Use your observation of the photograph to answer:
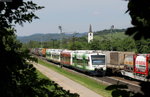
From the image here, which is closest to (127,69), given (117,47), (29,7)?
(29,7)

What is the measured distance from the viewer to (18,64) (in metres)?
4.91

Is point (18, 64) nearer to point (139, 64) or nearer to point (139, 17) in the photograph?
point (139, 17)

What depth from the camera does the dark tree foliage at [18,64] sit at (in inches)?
181

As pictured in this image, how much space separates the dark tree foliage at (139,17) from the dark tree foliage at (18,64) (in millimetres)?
1989

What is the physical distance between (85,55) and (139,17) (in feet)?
150

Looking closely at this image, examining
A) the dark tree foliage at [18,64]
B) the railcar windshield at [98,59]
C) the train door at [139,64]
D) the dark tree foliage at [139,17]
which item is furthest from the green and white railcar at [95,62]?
the dark tree foliage at [139,17]

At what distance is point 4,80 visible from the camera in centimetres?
432

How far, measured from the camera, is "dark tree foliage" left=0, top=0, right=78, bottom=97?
4.59 metres

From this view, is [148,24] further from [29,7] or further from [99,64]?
[99,64]

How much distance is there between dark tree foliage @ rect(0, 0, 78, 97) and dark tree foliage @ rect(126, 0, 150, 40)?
1989 mm

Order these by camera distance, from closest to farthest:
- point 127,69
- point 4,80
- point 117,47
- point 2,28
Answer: point 4,80, point 2,28, point 127,69, point 117,47

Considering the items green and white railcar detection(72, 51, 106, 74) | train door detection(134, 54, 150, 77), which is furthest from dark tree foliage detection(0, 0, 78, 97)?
green and white railcar detection(72, 51, 106, 74)

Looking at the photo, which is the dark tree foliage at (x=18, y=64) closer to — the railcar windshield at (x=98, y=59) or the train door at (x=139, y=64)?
the train door at (x=139, y=64)

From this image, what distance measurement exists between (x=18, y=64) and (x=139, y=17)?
2414mm
